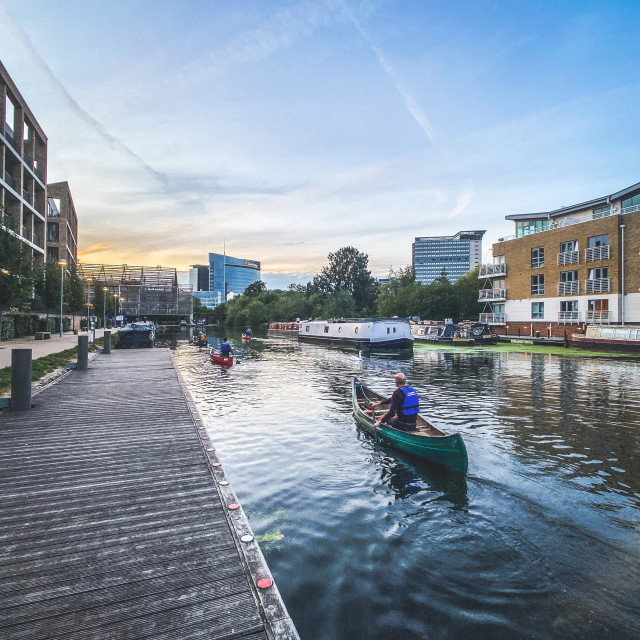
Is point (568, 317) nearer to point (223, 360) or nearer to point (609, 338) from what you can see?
point (609, 338)

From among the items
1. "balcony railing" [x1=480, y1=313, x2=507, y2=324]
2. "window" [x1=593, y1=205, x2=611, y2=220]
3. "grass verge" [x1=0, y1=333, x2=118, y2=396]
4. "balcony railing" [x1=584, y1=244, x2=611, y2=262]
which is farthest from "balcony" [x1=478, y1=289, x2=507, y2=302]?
"grass verge" [x1=0, y1=333, x2=118, y2=396]

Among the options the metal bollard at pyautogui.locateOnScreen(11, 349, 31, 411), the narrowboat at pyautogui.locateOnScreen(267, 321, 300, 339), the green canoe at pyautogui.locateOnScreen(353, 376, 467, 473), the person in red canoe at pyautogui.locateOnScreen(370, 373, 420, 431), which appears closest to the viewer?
the green canoe at pyautogui.locateOnScreen(353, 376, 467, 473)

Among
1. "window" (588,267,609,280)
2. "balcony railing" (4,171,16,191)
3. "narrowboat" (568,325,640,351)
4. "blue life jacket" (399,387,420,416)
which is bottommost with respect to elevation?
"blue life jacket" (399,387,420,416)

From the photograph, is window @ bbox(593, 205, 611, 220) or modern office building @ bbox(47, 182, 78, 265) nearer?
window @ bbox(593, 205, 611, 220)

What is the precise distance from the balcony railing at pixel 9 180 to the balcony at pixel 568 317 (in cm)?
6013

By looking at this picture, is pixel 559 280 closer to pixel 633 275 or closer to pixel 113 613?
pixel 633 275

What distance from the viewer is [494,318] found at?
54.5 metres

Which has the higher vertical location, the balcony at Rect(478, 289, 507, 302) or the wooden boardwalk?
the balcony at Rect(478, 289, 507, 302)

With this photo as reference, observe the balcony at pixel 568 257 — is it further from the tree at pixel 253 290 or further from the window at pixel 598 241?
the tree at pixel 253 290

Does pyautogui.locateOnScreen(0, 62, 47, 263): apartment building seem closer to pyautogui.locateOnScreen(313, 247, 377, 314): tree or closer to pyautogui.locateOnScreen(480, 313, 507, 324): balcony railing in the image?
pyautogui.locateOnScreen(480, 313, 507, 324): balcony railing

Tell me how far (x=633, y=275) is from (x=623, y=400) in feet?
93.2

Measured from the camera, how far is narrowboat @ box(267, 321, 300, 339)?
7725 centimetres

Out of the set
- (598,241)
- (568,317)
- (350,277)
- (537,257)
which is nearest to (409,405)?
(568,317)

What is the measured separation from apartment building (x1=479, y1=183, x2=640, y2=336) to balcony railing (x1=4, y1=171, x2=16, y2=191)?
184 ft
